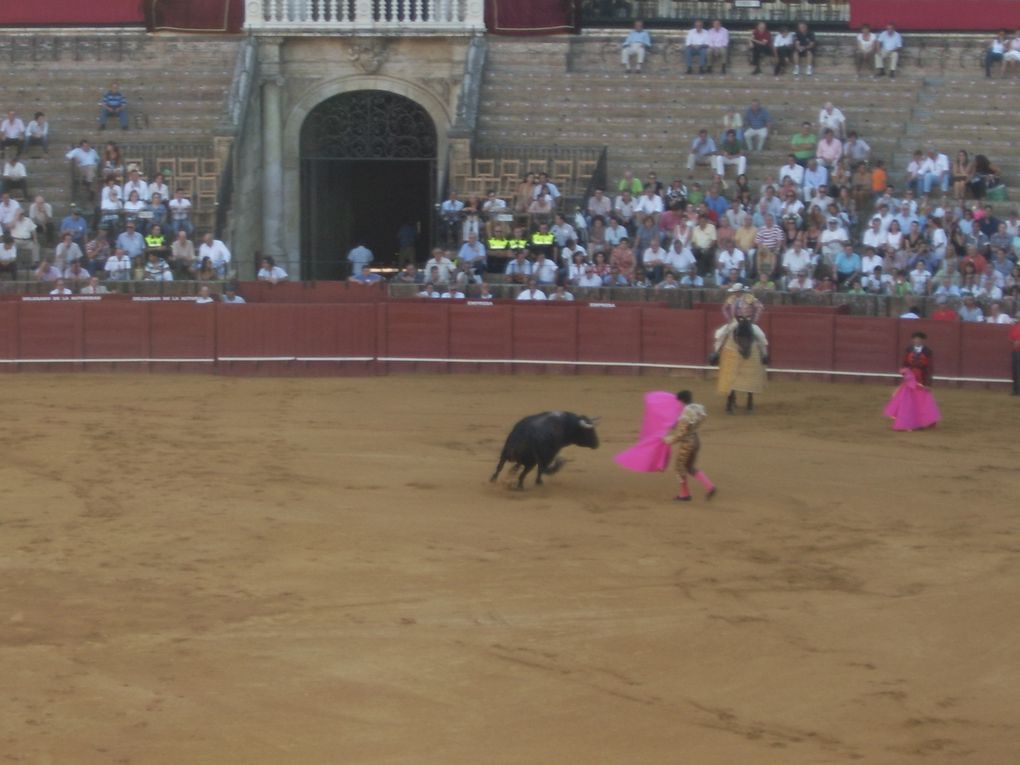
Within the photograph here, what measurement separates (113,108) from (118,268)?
4.40 metres

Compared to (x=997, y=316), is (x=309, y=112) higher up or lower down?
higher up

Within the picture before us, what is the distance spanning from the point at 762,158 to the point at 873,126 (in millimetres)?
1873

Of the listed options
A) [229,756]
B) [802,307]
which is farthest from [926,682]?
[802,307]

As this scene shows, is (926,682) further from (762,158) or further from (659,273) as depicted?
(762,158)

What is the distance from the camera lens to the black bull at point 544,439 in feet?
52.7

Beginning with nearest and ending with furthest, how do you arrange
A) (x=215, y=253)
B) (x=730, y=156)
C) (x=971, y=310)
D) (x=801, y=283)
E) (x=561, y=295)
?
(x=971, y=310) < (x=801, y=283) < (x=561, y=295) < (x=215, y=253) < (x=730, y=156)

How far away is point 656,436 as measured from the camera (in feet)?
53.1

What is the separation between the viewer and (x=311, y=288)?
28.1m

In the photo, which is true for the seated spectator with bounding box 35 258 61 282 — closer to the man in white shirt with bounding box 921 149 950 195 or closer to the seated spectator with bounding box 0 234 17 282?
the seated spectator with bounding box 0 234 17 282

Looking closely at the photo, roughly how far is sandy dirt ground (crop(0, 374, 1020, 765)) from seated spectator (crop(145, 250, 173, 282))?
7033mm

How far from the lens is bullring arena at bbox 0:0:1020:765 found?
10.6 metres

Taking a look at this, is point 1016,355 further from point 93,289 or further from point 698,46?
point 93,289

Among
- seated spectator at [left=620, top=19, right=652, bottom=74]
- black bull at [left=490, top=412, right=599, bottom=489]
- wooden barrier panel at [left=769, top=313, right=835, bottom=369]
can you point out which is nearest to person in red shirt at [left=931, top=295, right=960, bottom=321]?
wooden barrier panel at [left=769, top=313, right=835, bottom=369]

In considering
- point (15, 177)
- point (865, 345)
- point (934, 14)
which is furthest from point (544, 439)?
point (934, 14)
